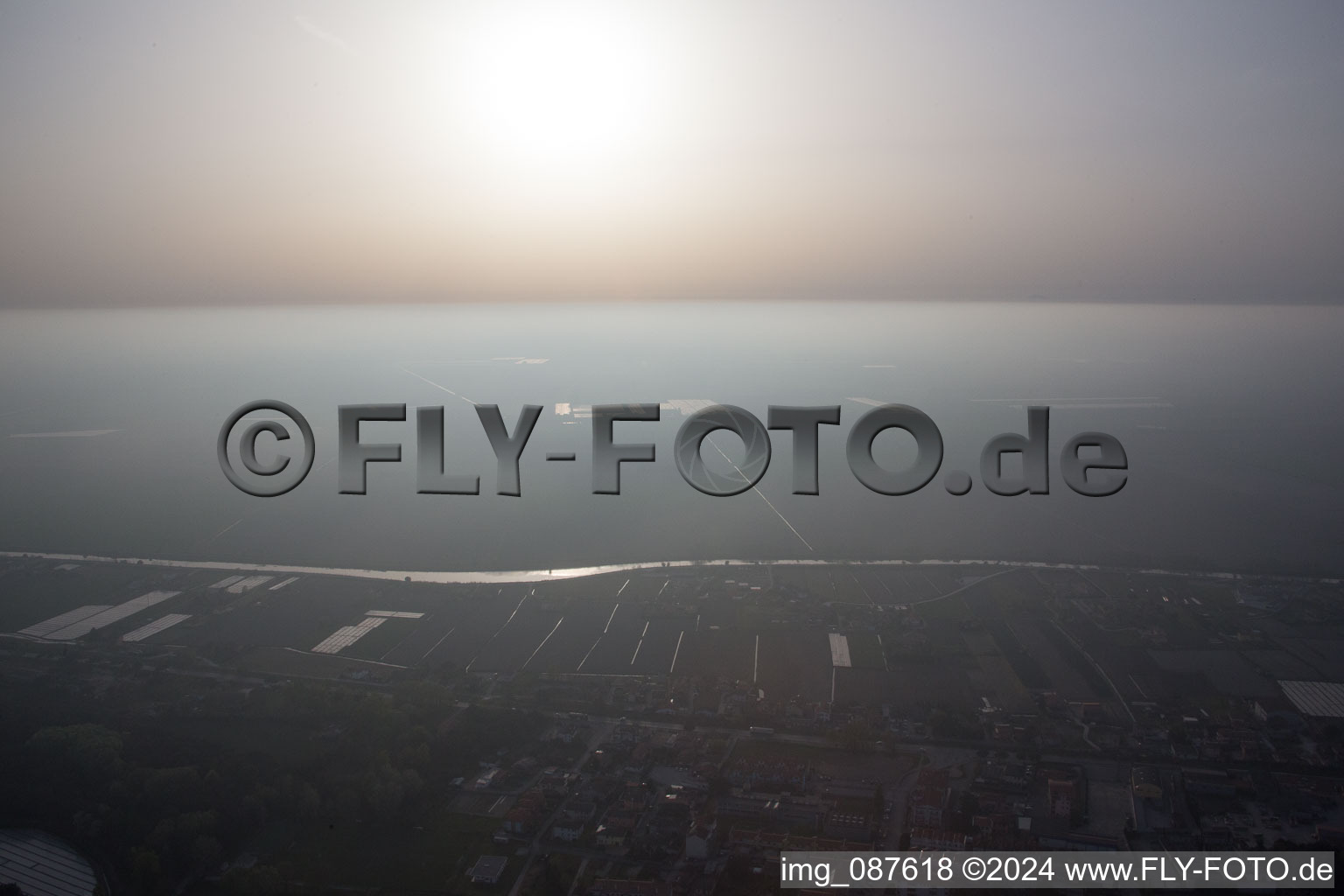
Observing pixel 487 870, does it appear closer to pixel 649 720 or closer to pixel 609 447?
pixel 649 720

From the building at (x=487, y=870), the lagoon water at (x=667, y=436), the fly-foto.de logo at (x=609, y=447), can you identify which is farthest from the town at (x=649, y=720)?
the fly-foto.de logo at (x=609, y=447)

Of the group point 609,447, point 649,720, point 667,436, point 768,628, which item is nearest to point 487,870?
point 649,720

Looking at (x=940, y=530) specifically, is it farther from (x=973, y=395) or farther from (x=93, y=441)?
(x=93, y=441)

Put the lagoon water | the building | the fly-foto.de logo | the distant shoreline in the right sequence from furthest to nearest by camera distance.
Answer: the lagoon water → the distant shoreline → the fly-foto.de logo → the building

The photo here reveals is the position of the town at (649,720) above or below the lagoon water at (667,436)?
below

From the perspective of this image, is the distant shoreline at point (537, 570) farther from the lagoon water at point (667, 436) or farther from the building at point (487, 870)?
the building at point (487, 870)

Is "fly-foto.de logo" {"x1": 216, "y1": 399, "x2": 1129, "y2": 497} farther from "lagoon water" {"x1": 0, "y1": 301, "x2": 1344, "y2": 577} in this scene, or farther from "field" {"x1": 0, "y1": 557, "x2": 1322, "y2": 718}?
"lagoon water" {"x1": 0, "y1": 301, "x2": 1344, "y2": 577}

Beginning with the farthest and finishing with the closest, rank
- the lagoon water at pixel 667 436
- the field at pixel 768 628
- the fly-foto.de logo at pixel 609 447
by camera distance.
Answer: the lagoon water at pixel 667 436 → the field at pixel 768 628 → the fly-foto.de logo at pixel 609 447

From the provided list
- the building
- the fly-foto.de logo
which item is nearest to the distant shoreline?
the fly-foto.de logo

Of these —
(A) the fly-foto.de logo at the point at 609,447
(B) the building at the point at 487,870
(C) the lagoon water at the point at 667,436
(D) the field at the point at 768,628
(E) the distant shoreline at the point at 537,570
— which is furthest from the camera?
(C) the lagoon water at the point at 667,436
